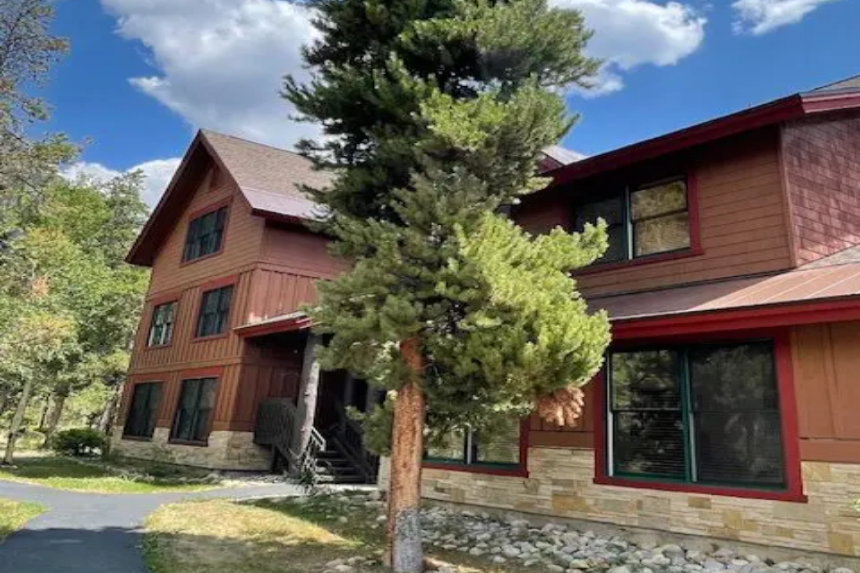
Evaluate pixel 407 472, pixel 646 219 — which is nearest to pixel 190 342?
pixel 407 472

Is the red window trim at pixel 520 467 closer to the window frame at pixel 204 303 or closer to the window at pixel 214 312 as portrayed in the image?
the window frame at pixel 204 303

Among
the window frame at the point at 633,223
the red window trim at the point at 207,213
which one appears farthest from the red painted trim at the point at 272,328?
the window frame at the point at 633,223

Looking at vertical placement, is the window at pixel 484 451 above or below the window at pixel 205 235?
below

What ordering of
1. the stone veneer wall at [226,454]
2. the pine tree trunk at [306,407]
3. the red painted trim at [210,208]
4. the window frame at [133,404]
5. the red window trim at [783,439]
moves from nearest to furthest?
the red window trim at [783,439]
the pine tree trunk at [306,407]
the stone veneer wall at [226,454]
the window frame at [133,404]
the red painted trim at [210,208]

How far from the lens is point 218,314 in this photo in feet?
54.1

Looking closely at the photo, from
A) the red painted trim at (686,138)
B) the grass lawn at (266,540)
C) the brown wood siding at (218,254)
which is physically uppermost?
the brown wood siding at (218,254)

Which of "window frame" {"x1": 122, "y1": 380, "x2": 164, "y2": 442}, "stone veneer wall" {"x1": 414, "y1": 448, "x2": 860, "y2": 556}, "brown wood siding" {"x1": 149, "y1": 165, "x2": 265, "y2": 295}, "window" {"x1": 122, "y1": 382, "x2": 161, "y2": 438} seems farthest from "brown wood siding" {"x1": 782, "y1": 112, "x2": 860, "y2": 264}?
"window" {"x1": 122, "y1": 382, "x2": 161, "y2": 438}

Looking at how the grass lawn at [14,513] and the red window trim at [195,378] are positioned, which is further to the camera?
the red window trim at [195,378]

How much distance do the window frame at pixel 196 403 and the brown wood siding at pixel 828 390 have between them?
1309 cm

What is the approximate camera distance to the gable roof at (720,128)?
7.35 meters

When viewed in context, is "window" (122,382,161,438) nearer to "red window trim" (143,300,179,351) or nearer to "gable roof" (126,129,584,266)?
"red window trim" (143,300,179,351)

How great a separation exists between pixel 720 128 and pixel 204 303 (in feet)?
46.6

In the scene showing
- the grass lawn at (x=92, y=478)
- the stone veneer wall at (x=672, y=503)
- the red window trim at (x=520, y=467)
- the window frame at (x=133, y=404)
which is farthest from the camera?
the window frame at (x=133, y=404)

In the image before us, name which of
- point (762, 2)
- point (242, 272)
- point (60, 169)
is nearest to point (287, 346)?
point (242, 272)
